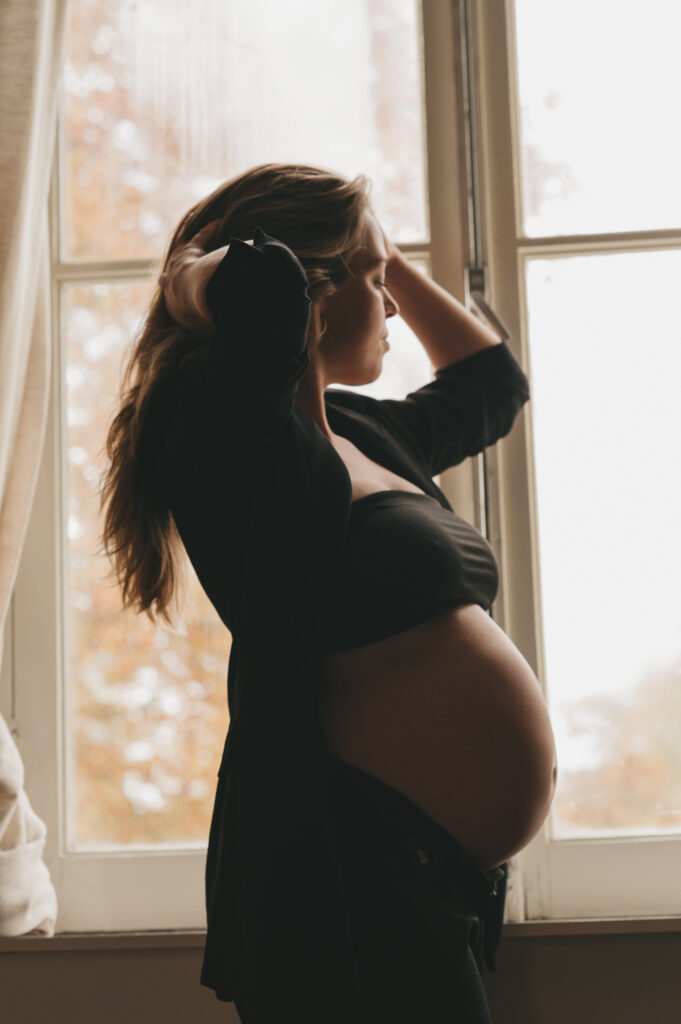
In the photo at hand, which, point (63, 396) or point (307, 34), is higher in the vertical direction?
point (307, 34)

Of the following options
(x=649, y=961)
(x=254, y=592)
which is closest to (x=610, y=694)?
(x=649, y=961)

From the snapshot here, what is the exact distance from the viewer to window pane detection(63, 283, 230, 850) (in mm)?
1506

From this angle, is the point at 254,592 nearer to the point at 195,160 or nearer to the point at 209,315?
the point at 209,315

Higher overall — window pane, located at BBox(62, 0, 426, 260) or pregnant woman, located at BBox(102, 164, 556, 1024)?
window pane, located at BBox(62, 0, 426, 260)

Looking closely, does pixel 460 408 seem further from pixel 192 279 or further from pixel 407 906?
pixel 407 906

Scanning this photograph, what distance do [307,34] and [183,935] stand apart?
1.45 meters

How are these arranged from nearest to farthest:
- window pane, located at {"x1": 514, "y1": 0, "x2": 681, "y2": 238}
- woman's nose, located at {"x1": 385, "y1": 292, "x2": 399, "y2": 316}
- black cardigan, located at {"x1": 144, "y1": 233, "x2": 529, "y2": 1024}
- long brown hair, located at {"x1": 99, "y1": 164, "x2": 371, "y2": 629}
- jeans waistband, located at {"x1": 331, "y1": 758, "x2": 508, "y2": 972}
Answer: black cardigan, located at {"x1": 144, "y1": 233, "x2": 529, "y2": 1024} < jeans waistband, located at {"x1": 331, "y1": 758, "x2": 508, "y2": 972} < long brown hair, located at {"x1": 99, "y1": 164, "x2": 371, "y2": 629} < woman's nose, located at {"x1": 385, "y1": 292, "x2": 399, "y2": 316} < window pane, located at {"x1": 514, "y1": 0, "x2": 681, "y2": 238}

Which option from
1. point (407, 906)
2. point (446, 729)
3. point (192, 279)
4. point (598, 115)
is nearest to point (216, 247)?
point (192, 279)

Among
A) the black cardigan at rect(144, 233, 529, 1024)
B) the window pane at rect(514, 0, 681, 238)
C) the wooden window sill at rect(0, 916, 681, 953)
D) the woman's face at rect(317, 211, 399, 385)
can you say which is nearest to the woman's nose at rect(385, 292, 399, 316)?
the woman's face at rect(317, 211, 399, 385)

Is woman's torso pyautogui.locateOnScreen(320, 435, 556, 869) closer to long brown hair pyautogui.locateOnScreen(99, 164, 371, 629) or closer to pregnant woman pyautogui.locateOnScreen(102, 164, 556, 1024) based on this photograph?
pregnant woman pyautogui.locateOnScreen(102, 164, 556, 1024)

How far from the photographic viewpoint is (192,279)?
93 cm

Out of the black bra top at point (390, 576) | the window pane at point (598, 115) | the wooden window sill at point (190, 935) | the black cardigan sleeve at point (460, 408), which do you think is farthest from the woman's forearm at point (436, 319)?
the wooden window sill at point (190, 935)

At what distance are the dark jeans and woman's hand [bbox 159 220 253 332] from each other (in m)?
0.48

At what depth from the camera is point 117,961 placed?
4.46 feet
